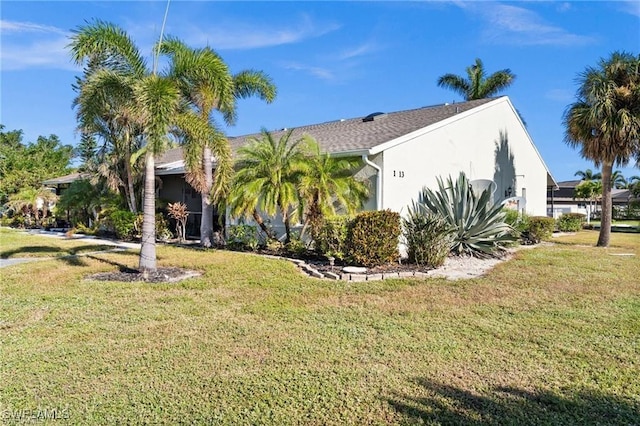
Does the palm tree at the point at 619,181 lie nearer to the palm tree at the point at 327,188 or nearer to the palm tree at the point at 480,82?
the palm tree at the point at 480,82

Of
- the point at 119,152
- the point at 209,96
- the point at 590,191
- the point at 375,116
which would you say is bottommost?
the point at 119,152

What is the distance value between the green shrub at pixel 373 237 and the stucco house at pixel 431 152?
2001mm

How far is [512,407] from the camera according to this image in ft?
12.6

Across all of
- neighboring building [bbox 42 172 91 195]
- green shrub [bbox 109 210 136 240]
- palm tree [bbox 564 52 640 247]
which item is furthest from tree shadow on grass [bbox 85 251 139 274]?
neighboring building [bbox 42 172 91 195]

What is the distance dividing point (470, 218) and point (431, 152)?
2.91m

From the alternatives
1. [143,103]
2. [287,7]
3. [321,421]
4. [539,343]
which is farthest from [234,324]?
[287,7]

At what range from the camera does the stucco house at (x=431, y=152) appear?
42.7ft

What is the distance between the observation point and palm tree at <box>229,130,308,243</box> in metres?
12.7

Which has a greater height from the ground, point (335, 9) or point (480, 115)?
point (335, 9)

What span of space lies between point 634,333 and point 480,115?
12.1 m

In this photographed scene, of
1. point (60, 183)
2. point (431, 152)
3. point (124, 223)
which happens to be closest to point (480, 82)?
point (431, 152)

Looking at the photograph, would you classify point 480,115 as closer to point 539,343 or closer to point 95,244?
point 539,343

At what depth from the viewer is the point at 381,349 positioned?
17.4 ft

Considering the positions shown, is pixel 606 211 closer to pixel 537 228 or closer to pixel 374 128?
pixel 537 228
